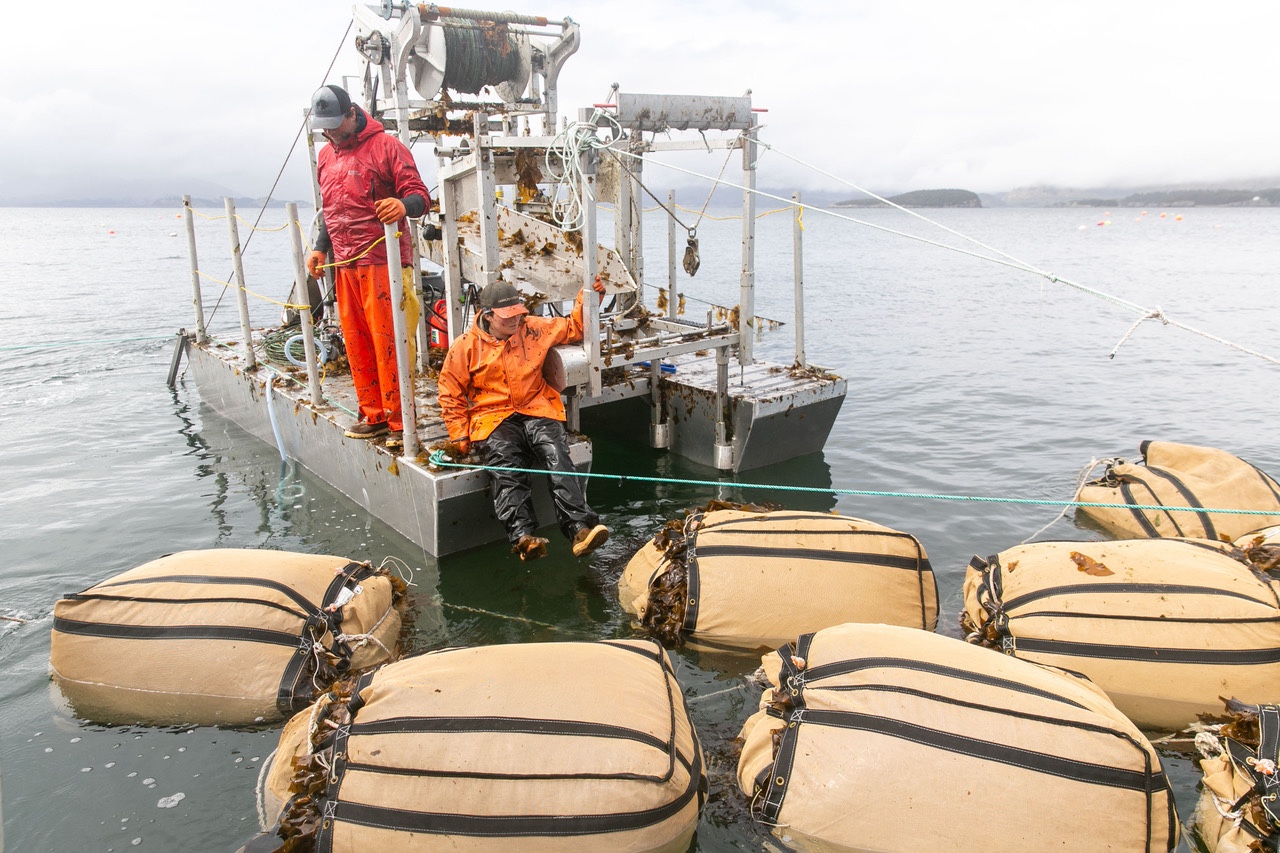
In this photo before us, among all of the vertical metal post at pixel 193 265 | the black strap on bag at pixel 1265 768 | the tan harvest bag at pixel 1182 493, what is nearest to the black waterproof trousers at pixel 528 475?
the black strap on bag at pixel 1265 768

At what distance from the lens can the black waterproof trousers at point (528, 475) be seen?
606cm

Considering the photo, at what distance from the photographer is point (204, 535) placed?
7555 mm

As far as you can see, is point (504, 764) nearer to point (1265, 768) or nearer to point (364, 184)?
point (1265, 768)

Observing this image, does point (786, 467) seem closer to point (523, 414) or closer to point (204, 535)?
point (523, 414)

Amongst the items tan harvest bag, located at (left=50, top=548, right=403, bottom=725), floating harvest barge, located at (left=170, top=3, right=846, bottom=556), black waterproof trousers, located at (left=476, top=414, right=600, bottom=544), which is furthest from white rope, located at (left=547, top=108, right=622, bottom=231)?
tan harvest bag, located at (left=50, top=548, right=403, bottom=725)

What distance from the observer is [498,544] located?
6.91 m

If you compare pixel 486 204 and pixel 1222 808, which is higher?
pixel 486 204

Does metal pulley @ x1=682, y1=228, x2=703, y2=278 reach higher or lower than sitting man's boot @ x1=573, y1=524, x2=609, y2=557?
higher

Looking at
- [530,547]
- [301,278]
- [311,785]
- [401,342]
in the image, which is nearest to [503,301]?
[401,342]

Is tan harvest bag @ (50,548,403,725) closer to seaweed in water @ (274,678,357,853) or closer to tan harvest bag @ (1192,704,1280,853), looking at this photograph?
seaweed in water @ (274,678,357,853)

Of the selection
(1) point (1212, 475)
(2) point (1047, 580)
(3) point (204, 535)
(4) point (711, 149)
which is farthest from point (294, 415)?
(1) point (1212, 475)

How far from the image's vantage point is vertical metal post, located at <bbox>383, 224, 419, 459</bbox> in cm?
584

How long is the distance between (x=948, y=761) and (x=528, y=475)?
3.96 metres

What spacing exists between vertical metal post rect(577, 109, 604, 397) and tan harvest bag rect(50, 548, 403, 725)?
2.86 m
